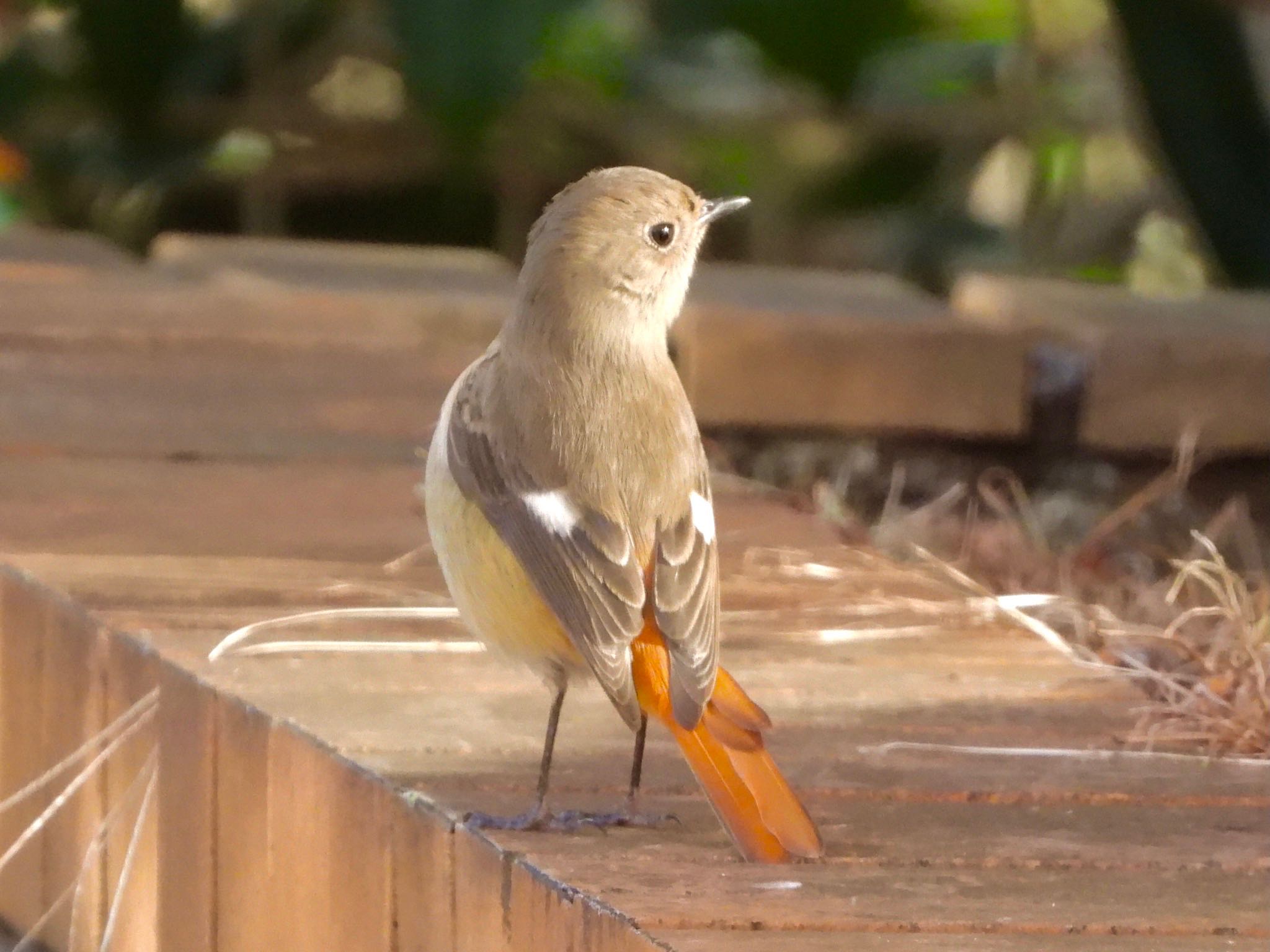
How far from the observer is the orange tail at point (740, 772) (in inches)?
75.2

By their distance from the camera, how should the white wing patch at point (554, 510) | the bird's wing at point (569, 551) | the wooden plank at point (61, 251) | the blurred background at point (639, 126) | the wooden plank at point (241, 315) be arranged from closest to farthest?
the bird's wing at point (569, 551) → the white wing patch at point (554, 510) → the wooden plank at point (241, 315) → the wooden plank at point (61, 251) → the blurred background at point (639, 126)

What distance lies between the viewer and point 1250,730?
2.43 m

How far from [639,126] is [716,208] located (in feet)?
17.8

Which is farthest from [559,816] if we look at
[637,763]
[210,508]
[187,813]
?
[210,508]

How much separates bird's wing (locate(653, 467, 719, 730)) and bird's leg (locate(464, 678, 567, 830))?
5.1 inches

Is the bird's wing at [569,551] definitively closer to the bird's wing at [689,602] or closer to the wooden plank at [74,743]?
the bird's wing at [689,602]

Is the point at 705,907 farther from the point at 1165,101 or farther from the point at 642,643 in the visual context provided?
the point at 1165,101

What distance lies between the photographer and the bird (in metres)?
2.00

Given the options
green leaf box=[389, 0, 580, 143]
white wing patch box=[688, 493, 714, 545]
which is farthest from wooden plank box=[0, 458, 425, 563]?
green leaf box=[389, 0, 580, 143]

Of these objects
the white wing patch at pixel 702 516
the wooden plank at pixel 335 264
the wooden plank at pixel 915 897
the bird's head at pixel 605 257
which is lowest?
the wooden plank at pixel 915 897

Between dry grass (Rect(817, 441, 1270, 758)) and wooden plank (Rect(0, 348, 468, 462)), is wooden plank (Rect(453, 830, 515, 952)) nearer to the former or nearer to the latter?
dry grass (Rect(817, 441, 1270, 758))

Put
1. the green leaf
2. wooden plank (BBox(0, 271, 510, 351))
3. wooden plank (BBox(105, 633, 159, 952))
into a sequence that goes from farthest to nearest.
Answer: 1. the green leaf
2. wooden plank (BBox(0, 271, 510, 351))
3. wooden plank (BBox(105, 633, 159, 952))

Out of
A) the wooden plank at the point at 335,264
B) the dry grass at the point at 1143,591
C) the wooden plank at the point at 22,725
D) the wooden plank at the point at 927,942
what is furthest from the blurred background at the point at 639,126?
the wooden plank at the point at 927,942

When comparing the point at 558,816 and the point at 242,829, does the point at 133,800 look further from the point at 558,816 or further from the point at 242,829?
the point at 558,816
